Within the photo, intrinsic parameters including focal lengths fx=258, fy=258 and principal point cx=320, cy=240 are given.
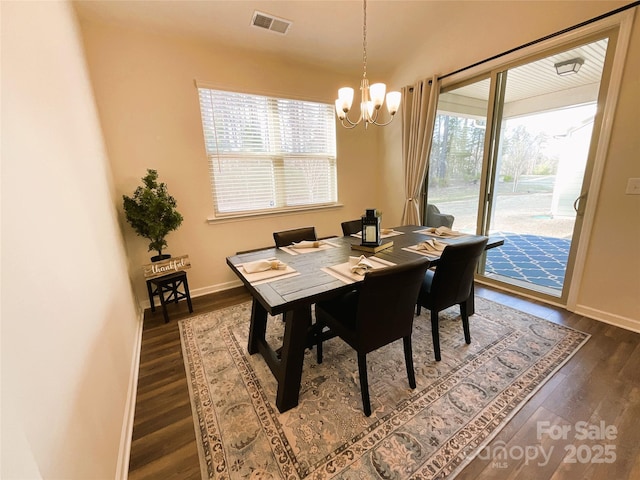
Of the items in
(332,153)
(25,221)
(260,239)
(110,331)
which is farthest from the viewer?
(332,153)

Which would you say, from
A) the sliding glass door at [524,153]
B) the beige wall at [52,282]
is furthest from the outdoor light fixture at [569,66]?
the beige wall at [52,282]

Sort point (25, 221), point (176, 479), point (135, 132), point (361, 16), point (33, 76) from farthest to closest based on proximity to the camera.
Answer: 1. point (361, 16)
2. point (135, 132)
3. point (176, 479)
4. point (33, 76)
5. point (25, 221)

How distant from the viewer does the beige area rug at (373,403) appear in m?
1.25

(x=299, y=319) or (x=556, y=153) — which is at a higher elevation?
(x=556, y=153)

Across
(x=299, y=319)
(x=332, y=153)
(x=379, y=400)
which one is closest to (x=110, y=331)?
(x=299, y=319)

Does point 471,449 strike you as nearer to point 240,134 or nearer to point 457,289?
point 457,289

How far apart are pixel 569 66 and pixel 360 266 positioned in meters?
2.84

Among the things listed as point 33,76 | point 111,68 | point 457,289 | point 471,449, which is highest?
point 111,68

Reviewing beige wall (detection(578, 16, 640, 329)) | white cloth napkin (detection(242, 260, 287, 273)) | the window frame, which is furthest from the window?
beige wall (detection(578, 16, 640, 329))

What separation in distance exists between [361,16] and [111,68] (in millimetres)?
2551

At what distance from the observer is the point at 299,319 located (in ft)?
4.88

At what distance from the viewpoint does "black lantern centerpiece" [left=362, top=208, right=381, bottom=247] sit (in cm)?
199

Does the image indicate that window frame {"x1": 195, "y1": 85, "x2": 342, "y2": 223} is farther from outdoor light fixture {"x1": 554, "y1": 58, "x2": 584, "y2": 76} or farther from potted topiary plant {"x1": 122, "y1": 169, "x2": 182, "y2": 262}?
outdoor light fixture {"x1": 554, "y1": 58, "x2": 584, "y2": 76}

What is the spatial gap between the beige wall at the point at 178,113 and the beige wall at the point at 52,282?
2.56 ft
